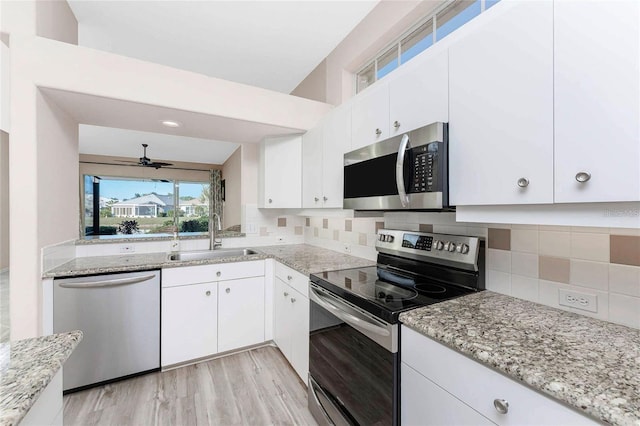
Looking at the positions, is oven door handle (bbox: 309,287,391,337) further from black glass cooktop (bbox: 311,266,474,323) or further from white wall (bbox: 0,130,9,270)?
white wall (bbox: 0,130,9,270)

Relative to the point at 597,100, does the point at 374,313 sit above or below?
below

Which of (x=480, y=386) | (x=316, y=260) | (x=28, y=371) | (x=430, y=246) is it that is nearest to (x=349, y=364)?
(x=480, y=386)

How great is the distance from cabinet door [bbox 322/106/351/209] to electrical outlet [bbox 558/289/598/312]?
129 cm

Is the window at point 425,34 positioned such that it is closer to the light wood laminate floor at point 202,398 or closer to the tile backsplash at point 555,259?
the tile backsplash at point 555,259

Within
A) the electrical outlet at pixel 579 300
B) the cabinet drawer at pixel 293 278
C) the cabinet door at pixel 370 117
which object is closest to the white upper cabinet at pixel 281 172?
the cabinet drawer at pixel 293 278

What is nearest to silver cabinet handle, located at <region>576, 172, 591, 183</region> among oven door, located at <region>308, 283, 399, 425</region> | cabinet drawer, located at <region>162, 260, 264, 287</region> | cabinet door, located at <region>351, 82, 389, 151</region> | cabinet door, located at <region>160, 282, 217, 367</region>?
oven door, located at <region>308, 283, 399, 425</region>

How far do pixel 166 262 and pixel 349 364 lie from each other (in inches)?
63.1

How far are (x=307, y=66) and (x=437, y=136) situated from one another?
2245 millimetres

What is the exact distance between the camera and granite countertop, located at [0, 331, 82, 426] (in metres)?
0.51

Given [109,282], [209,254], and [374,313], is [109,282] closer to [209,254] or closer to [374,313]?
[209,254]

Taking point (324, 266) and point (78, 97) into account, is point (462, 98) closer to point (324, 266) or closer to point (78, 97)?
point (324, 266)

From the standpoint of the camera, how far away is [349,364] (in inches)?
54.9

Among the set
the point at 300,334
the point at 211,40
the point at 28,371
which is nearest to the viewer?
the point at 28,371

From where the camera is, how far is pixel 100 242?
2.45 meters
